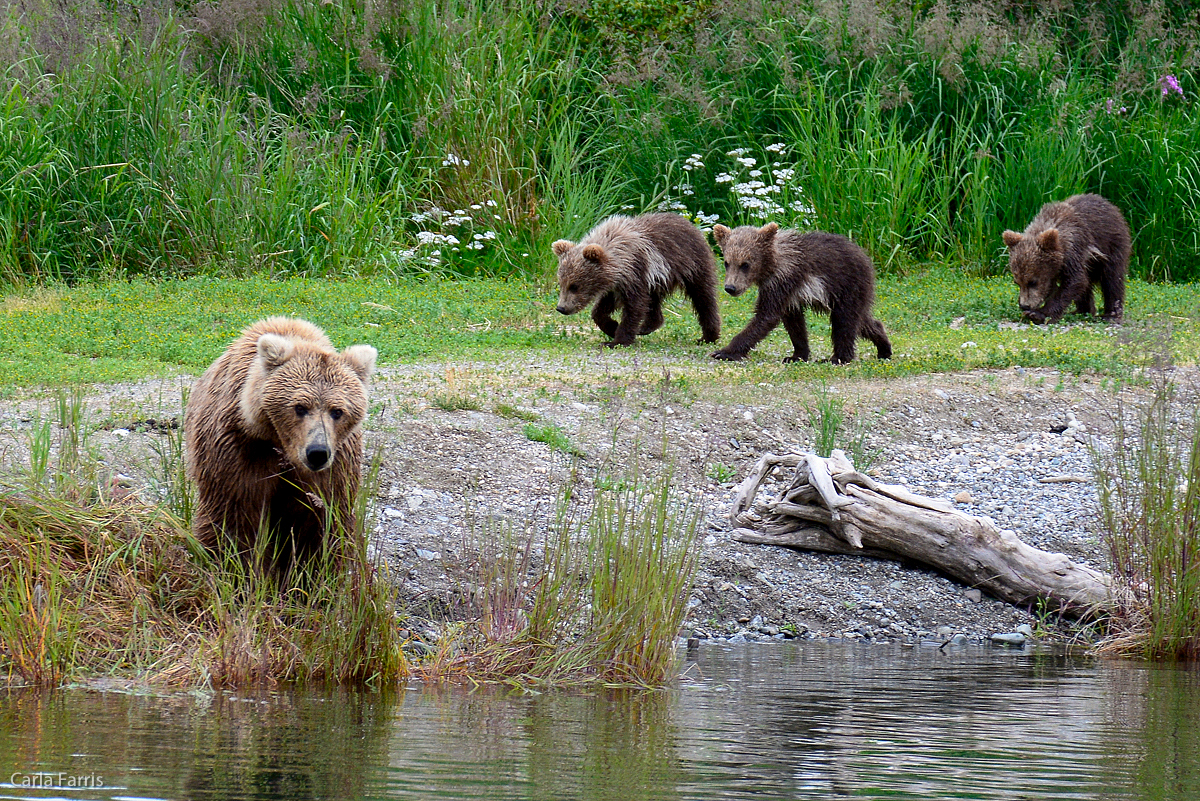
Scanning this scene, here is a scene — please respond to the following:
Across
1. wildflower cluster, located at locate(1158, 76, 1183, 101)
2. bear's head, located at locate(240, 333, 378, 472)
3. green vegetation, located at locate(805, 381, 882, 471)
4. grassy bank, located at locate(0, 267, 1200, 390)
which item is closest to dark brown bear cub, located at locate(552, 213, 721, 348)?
grassy bank, located at locate(0, 267, 1200, 390)

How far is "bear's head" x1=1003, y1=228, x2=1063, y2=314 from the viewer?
A: 12.9 meters

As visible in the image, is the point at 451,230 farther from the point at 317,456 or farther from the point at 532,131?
the point at 317,456

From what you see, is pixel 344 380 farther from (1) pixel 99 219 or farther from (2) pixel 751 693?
(1) pixel 99 219

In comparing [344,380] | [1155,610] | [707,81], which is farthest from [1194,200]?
[344,380]

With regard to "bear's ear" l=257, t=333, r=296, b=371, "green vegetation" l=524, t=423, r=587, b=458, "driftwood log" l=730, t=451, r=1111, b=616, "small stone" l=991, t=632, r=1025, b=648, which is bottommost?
"small stone" l=991, t=632, r=1025, b=648

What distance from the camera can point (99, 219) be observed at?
13.8m

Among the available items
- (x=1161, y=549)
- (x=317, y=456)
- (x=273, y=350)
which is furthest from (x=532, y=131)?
(x=317, y=456)

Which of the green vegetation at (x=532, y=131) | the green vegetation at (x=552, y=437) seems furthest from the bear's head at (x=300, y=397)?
the green vegetation at (x=532, y=131)

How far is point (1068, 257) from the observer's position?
42.7 feet

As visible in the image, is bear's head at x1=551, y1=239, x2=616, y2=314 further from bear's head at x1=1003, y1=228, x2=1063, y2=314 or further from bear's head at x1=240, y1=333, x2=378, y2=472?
bear's head at x1=240, y1=333, x2=378, y2=472

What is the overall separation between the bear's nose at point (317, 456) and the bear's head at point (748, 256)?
6.61 m

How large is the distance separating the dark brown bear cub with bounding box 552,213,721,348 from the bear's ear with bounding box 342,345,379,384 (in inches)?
244

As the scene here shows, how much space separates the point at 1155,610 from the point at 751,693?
2.02 meters

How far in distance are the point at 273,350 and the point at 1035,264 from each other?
942 centimetres
